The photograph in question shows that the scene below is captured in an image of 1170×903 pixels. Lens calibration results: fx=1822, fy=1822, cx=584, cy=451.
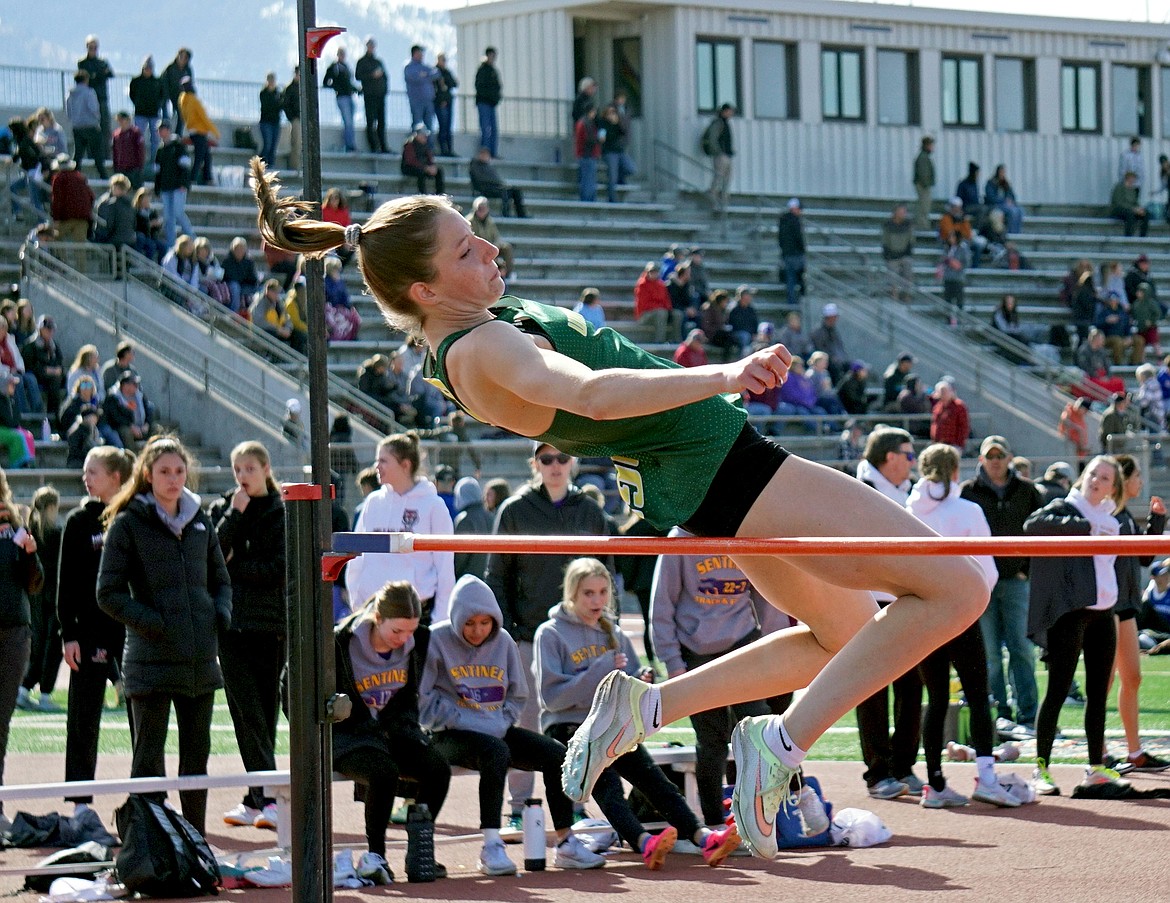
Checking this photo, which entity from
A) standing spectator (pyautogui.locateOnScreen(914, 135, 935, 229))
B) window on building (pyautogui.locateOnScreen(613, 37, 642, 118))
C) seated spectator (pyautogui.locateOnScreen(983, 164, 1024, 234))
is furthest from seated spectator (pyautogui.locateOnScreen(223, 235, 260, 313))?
seated spectator (pyautogui.locateOnScreen(983, 164, 1024, 234))

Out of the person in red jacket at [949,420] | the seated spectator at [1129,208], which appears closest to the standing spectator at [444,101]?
the person in red jacket at [949,420]

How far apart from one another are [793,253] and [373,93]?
5883mm

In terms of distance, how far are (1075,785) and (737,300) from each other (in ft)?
42.2

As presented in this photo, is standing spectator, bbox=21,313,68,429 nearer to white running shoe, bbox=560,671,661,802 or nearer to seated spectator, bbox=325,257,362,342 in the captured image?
seated spectator, bbox=325,257,362,342

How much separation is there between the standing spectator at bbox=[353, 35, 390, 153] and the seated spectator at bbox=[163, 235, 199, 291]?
20.3 feet

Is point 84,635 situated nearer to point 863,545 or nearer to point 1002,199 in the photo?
point 863,545

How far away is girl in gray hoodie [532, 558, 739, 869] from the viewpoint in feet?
24.6

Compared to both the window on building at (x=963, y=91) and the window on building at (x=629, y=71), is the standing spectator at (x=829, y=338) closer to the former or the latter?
the window on building at (x=629, y=71)

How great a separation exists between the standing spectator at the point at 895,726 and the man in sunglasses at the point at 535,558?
4.94ft

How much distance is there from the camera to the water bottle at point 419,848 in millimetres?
7102

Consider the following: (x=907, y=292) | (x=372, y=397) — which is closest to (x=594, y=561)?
(x=372, y=397)

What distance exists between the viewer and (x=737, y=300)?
2128 centimetres

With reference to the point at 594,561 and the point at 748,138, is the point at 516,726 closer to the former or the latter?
the point at 594,561

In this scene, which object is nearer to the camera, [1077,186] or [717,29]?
[717,29]
